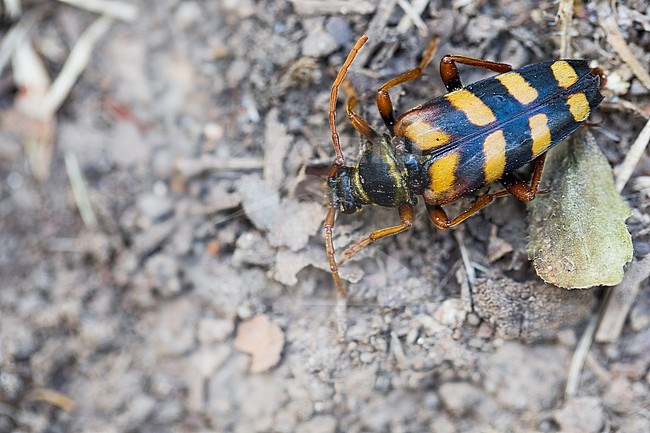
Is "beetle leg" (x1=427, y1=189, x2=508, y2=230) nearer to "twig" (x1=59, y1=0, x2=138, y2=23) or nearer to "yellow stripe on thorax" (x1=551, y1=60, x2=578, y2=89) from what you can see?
"yellow stripe on thorax" (x1=551, y1=60, x2=578, y2=89)

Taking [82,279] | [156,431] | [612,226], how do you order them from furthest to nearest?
1. [82,279]
2. [156,431]
3. [612,226]

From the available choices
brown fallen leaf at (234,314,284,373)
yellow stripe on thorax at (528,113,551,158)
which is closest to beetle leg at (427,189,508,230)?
yellow stripe on thorax at (528,113,551,158)

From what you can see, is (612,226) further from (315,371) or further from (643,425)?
(315,371)

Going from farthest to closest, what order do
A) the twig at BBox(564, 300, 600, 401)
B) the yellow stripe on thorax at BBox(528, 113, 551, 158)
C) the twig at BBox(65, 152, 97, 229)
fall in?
the twig at BBox(65, 152, 97, 229) < the twig at BBox(564, 300, 600, 401) < the yellow stripe on thorax at BBox(528, 113, 551, 158)

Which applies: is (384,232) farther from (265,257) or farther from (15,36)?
(15,36)

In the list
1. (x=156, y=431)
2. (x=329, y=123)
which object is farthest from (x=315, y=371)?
(x=329, y=123)

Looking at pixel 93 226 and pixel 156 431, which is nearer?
pixel 156 431
